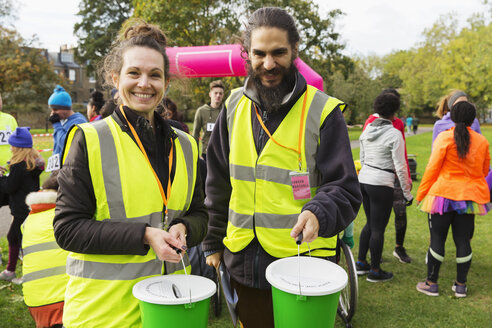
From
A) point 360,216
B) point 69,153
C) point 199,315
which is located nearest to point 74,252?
point 69,153

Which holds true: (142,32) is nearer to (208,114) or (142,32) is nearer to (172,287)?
(172,287)

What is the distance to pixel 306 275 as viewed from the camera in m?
1.69

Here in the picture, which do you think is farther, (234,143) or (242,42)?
(242,42)

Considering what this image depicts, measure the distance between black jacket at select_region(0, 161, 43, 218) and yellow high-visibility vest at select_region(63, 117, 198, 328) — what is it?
3.70 m

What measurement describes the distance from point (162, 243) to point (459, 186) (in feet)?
12.2

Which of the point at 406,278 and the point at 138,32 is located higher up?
the point at 138,32

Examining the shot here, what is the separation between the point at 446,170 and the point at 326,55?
19639mm

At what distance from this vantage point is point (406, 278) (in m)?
4.95

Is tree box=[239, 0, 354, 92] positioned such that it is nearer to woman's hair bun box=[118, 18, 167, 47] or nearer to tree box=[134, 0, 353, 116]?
tree box=[134, 0, 353, 116]

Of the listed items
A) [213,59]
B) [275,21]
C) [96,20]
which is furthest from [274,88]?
[96,20]

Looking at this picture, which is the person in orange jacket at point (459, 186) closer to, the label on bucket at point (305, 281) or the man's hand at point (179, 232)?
the label on bucket at point (305, 281)

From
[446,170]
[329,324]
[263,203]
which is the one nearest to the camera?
[329,324]

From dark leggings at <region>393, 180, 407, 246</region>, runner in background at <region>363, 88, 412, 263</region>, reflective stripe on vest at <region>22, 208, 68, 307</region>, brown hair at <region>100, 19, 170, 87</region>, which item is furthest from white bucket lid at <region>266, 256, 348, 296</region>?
dark leggings at <region>393, 180, 407, 246</region>

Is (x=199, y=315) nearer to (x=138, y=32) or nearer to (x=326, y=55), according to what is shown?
(x=138, y=32)
